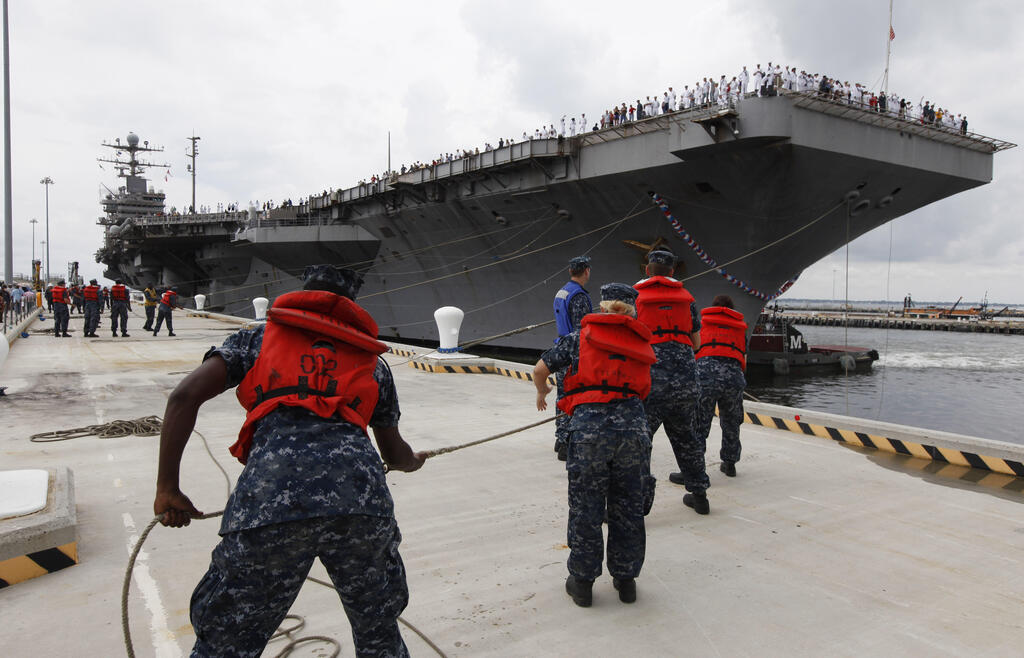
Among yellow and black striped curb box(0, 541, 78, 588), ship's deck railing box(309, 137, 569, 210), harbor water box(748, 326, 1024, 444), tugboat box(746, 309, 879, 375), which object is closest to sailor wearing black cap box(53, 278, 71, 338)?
ship's deck railing box(309, 137, 569, 210)

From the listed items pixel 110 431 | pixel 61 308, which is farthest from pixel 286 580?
pixel 61 308

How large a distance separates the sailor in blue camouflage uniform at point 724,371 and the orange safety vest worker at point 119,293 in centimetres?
1557

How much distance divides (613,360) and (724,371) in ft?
7.17

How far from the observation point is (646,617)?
9.30 feet

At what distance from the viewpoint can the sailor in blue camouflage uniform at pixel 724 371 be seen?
478cm

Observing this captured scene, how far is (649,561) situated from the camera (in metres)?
3.43

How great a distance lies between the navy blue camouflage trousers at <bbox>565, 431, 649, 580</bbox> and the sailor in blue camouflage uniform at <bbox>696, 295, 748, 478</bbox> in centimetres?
191

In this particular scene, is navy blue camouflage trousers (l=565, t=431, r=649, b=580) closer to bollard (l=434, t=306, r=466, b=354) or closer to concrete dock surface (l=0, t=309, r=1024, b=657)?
concrete dock surface (l=0, t=309, r=1024, b=657)

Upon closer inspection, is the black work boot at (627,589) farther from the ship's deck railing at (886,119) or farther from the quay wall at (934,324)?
the quay wall at (934,324)

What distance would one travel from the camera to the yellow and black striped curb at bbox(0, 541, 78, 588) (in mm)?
3012

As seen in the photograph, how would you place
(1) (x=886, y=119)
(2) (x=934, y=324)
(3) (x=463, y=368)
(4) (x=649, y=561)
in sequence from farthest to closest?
(2) (x=934, y=324) < (1) (x=886, y=119) < (3) (x=463, y=368) < (4) (x=649, y=561)

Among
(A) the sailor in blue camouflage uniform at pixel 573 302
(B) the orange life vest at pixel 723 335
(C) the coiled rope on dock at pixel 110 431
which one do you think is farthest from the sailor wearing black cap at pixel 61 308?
(B) the orange life vest at pixel 723 335

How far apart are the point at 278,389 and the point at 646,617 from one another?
2.00 meters

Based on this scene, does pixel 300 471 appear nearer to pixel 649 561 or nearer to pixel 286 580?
pixel 286 580
